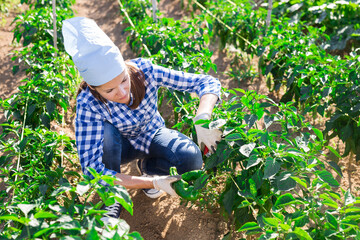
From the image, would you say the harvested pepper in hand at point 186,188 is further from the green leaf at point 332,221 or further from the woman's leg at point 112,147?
the green leaf at point 332,221

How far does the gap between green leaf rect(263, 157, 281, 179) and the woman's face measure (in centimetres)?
76

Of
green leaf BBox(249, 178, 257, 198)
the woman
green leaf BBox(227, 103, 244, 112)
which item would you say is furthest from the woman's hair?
green leaf BBox(249, 178, 257, 198)

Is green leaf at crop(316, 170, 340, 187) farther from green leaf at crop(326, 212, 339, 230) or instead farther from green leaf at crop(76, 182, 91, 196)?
green leaf at crop(76, 182, 91, 196)

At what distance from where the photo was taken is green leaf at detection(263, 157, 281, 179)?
1423 millimetres

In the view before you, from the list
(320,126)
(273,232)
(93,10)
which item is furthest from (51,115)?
(93,10)

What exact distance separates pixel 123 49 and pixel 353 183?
2.52 m

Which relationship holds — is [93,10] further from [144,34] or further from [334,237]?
[334,237]

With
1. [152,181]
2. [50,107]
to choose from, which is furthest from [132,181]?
[50,107]

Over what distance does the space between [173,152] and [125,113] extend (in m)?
0.33

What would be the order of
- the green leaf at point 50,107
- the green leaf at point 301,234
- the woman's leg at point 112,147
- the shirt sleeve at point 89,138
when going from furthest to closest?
the green leaf at point 50,107 → the woman's leg at point 112,147 → the shirt sleeve at point 89,138 → the green leaf at point 301,234

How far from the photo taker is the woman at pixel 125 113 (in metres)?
1.78

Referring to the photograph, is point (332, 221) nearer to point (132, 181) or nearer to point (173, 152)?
point (132, 181)

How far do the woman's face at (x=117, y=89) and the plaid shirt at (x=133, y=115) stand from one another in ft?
0.39

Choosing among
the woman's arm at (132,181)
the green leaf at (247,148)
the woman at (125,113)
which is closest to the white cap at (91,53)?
the woman at (125,113)
